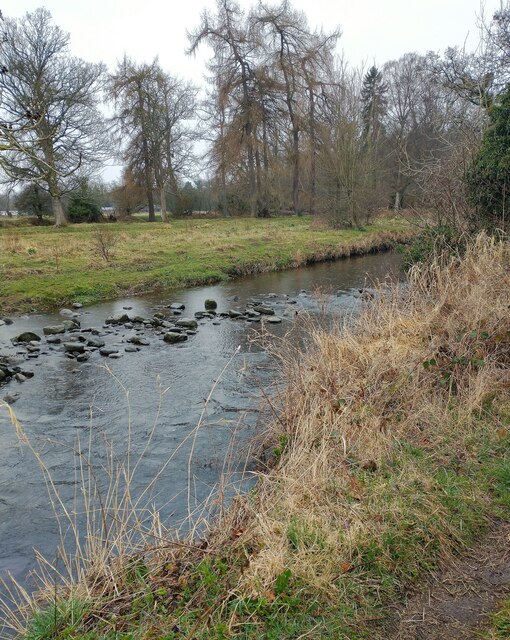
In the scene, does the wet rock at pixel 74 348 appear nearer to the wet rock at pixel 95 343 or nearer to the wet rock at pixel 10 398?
the wet rock at pixel 95 343

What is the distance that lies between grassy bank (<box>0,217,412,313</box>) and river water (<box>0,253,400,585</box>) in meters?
2.23

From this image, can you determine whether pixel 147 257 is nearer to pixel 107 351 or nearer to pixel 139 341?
pixel 139 341

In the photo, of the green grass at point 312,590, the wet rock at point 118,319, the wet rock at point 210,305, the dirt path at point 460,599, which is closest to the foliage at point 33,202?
the wet rock at point 210,305

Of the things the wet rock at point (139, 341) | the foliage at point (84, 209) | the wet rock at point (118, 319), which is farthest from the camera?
the foliage at point (84, 209)

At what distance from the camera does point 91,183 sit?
126 feet

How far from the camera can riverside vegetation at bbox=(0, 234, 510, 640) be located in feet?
8.98

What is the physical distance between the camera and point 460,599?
111 inches

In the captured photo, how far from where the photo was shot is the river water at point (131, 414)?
4793 millimetres

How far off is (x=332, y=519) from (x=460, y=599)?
938 millimetres

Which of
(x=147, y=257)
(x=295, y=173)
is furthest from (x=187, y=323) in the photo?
(x=295, y=173)

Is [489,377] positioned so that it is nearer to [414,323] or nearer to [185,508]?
[414,323]

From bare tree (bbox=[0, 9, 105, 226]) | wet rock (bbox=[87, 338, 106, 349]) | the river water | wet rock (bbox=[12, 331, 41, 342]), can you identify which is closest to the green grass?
the river water

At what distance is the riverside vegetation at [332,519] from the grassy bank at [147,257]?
1077 centimetres

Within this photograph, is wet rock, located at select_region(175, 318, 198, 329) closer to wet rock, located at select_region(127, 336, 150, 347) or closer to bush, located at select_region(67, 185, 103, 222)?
wet rock, located at select_region(127, 336, 150, 347)
